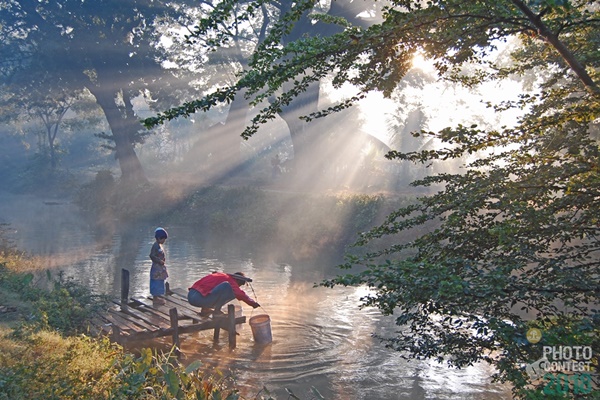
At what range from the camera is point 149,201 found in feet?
108

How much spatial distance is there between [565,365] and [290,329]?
7.58 m

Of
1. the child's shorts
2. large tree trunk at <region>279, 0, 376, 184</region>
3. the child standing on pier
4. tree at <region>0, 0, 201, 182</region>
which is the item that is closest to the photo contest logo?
the child standing on pier

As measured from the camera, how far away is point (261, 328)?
9.85m

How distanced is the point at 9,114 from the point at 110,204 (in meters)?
13.5

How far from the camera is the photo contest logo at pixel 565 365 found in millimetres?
3764

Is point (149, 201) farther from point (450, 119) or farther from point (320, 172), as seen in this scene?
point (450, 119)

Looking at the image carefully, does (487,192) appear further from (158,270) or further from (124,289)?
(124,289)

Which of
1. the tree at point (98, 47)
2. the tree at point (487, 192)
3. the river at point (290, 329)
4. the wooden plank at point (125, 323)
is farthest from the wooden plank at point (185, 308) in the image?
the tree at point (98, 47)

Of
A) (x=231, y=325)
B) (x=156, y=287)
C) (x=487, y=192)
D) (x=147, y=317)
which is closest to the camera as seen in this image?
(x=487, y=192)

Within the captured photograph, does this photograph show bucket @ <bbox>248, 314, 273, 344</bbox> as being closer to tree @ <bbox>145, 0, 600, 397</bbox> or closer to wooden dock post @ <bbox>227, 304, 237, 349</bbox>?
wooden dock post @ <bbox>227, 304, 237, 349</bbox>

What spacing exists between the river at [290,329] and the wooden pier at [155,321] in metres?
0.57

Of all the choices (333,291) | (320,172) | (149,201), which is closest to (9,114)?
(149,201)

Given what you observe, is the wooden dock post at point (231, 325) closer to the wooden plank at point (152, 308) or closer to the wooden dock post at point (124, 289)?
the wooden plank at point (152, 308)

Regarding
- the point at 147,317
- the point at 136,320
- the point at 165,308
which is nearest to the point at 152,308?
the point at 165,308
